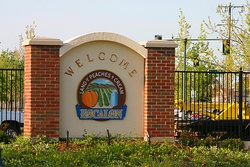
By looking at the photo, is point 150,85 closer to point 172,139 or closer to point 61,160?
point 172,139

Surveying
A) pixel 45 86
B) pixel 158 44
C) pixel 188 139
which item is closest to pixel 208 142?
pixel 188 139

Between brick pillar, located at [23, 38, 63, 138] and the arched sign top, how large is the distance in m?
0.22

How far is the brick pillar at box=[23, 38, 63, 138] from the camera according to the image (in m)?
20.2

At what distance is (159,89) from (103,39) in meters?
2.14

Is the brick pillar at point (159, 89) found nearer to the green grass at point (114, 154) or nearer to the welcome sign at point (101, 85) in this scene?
the welcome sign at point (101, 85)

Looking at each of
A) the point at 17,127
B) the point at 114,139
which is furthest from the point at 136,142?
the point at 17,127

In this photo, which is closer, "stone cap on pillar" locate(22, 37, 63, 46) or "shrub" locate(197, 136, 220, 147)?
"stone cap on pillar" locate(22, 37, 63, 46)

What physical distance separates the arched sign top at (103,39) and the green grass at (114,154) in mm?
2441

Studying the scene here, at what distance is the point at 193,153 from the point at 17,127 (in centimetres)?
854

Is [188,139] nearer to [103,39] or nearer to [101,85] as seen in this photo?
[101,85]

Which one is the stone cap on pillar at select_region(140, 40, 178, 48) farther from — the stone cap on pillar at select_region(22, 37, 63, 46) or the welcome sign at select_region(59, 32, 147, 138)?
the stone cap on pillar at select_region(22, 37, 63, 46)

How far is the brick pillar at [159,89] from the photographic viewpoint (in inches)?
827

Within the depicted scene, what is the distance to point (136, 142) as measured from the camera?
65.8ft

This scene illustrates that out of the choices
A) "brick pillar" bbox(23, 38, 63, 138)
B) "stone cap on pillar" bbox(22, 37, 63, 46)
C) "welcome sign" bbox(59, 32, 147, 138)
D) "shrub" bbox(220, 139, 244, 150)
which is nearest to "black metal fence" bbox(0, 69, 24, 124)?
"brick pillar" bbox(23, 38, 63, 138)
